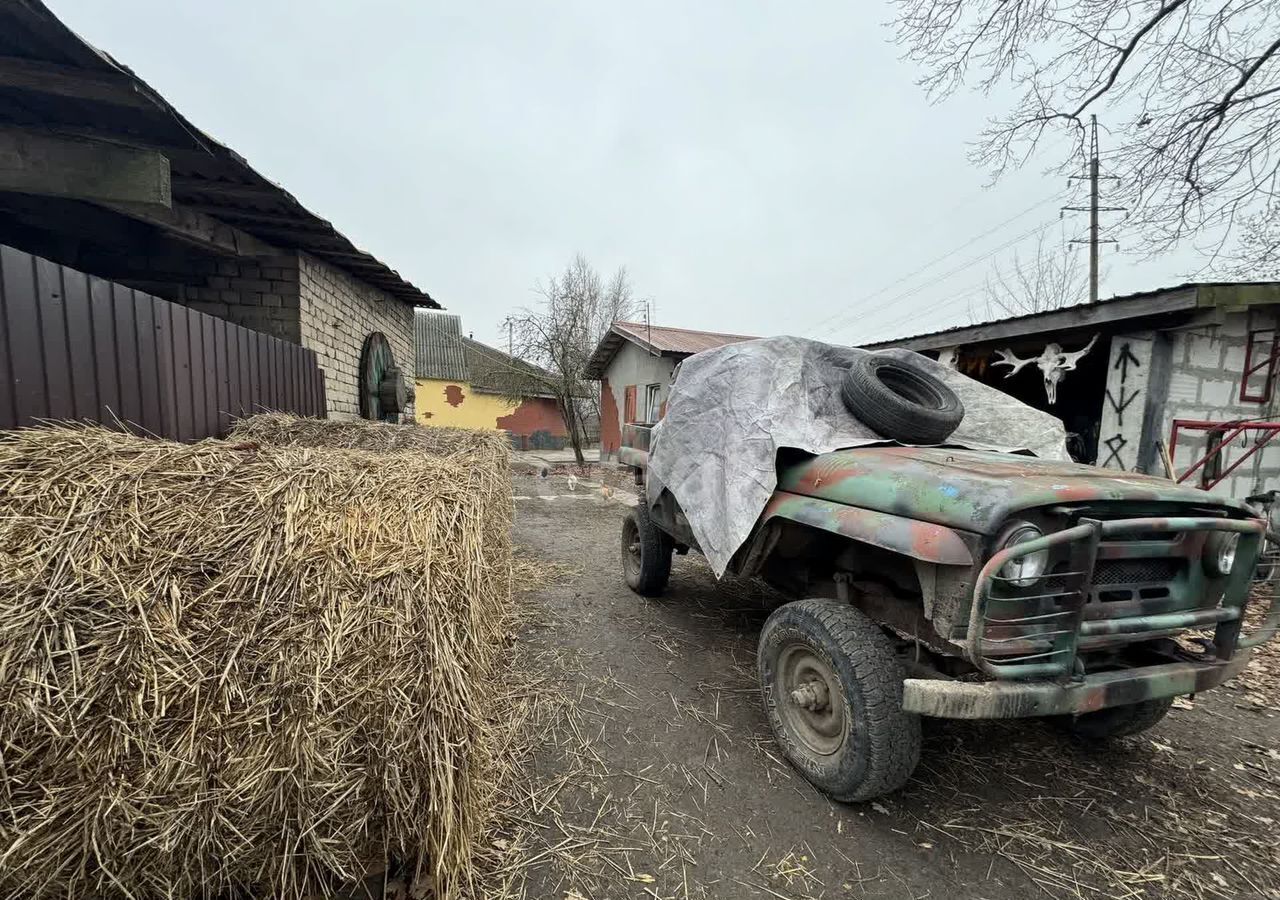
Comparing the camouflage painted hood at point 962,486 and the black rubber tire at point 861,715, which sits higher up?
the camouflage painted hood at point 962,486

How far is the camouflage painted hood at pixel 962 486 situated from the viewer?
1.79 m

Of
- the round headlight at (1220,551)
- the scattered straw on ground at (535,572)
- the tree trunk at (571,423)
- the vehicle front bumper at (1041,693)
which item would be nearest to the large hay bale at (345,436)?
the scattered straw on ground at (535,572)

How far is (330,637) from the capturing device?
144 centimetres

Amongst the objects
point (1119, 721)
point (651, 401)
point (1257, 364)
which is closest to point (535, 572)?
point (1119, 721)

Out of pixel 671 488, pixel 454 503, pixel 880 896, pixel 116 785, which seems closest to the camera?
pixel 116 785

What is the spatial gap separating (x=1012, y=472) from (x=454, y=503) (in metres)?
2.39

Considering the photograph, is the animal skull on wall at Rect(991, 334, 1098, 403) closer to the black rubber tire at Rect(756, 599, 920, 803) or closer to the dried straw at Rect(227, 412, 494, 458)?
the black rubber tire at Rect(756, 599, 920, 803)

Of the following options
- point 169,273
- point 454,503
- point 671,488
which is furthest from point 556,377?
point 454,503

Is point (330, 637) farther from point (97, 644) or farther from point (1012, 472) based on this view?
point (1012, 472)

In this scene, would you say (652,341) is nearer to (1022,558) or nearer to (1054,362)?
(1054,362)

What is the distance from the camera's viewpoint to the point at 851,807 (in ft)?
6.87

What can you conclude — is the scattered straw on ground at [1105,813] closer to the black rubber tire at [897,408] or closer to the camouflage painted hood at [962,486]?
the camouflage painted hood at [962,486]

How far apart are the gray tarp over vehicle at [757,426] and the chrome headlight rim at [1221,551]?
111 centimetres

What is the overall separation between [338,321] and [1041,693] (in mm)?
7585
